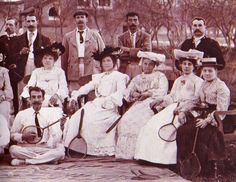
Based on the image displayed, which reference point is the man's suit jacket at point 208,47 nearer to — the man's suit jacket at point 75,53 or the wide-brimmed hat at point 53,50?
the man's suit jacket at point 75,53

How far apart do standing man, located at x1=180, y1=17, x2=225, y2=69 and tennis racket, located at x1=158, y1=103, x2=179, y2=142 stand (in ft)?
2.61

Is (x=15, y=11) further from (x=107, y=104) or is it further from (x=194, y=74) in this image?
(x=194, y=74)

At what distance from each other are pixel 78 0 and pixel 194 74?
1.56m

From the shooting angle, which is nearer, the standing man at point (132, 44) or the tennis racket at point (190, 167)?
the tennis racket at point (190, 167)

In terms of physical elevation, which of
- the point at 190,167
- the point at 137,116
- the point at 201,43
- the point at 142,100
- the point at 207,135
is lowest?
the point at 190,167

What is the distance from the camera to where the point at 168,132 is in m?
5.79

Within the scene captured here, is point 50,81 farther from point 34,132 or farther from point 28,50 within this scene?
point 34,132

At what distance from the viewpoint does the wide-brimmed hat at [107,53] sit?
5.85 metres

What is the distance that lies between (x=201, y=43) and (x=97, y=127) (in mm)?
1524

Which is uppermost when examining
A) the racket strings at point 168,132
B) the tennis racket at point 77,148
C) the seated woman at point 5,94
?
the seated woman at point 5,94

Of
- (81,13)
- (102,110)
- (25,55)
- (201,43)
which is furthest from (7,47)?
(201,43)

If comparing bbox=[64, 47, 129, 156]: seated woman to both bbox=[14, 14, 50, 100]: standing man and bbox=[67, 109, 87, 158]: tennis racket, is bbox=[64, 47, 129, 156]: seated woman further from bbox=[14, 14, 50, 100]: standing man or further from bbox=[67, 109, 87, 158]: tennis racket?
bbox=[14, 14, 50, 100]: standing man

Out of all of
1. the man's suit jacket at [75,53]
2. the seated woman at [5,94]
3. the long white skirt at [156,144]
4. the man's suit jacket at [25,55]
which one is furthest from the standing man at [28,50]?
the long white skirt at [156,144]

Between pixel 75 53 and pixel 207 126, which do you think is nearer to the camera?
pixel 207 126
